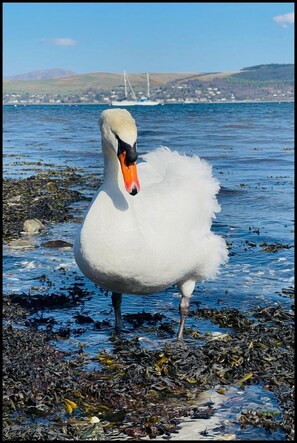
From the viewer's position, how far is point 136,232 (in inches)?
230

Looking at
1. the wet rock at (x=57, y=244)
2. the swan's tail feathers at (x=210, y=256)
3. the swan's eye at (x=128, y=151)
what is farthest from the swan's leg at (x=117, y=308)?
the wet rock at (x=57, y=244)

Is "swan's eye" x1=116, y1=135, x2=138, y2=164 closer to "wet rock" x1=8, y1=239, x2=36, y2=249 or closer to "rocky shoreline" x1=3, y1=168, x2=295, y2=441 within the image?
"rocky shoreline" x1=3, y1=168, x2=295, y2=441

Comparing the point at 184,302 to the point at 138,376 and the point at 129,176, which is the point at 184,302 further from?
the point at 129,176

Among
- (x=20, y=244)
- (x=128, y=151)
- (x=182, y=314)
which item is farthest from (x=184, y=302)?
(x=20, y=244)

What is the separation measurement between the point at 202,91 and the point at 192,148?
16688cm

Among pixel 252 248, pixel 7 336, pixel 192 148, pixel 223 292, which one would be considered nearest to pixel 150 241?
pixel 7 336

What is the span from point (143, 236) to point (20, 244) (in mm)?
5258

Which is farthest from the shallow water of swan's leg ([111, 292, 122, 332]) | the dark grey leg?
the dark grey leg

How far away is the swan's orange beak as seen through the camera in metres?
5.54

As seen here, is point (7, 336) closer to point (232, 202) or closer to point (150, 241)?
point (150, 241)

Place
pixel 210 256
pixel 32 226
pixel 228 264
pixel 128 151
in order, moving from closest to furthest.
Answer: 1. pixel 128 151
2. pixel 210 256
3. pixel 228 264
4. pixel 32 226

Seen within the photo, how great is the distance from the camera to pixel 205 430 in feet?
16.4

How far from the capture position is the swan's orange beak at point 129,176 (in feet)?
18.2

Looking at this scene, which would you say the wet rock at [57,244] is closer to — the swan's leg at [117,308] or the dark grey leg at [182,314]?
the swan's leg at [117,308]
